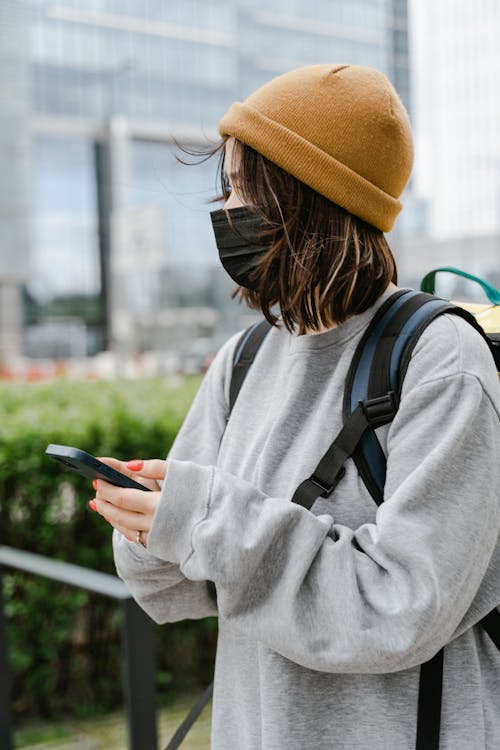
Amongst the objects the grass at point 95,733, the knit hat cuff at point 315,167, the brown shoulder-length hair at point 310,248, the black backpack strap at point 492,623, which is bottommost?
the grass at point 95,733

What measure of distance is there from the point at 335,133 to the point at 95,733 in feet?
Result: 11.1

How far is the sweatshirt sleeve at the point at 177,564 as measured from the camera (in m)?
1.44

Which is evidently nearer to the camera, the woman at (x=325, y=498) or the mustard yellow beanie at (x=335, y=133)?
the woman at (x=325, y=498)

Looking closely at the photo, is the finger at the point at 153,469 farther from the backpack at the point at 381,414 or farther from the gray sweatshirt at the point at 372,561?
the backpack at the point at 381,414

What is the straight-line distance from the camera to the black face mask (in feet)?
4.44

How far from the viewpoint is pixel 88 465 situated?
3.85 feet

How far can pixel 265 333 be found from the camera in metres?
1.57

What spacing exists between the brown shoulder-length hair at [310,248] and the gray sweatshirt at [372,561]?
4.5 inches

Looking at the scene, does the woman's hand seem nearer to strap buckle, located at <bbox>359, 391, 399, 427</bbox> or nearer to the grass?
strap buckle, located at <bbox>359, 391, 399, 427</bbox>

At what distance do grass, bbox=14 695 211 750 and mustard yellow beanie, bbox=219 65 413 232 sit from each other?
2926mm

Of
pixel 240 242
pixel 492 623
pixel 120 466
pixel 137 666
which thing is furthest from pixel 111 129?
pixel 492 623

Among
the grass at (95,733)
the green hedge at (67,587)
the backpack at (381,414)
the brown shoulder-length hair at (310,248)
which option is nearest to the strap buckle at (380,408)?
the backpack at (381,414)

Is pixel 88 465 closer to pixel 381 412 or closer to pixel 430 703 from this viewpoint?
pixel 381 412

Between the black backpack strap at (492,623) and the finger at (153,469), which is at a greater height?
the finger at (153,469)
